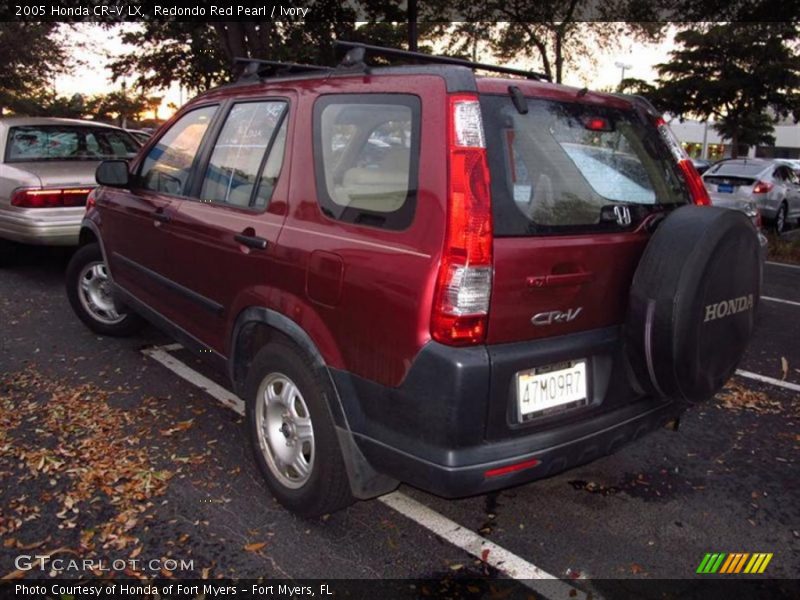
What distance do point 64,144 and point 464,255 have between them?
6363mm

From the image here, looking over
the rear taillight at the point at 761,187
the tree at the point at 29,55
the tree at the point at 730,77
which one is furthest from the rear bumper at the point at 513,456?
the tree at the point at 730,77

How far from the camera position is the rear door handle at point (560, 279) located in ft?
7.32

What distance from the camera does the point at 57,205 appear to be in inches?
249

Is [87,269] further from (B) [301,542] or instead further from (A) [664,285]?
(A) [664,285]

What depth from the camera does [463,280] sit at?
6.97ft

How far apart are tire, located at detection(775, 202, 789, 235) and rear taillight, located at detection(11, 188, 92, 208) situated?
13388 mm

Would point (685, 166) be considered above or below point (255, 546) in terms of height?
above

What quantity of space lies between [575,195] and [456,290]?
0.67 m

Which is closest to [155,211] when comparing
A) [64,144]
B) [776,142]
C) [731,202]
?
[64,144]

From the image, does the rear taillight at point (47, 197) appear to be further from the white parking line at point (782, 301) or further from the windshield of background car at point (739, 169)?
the windshield of background car at point (739, 169)

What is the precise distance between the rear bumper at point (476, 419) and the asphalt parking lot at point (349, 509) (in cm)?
48

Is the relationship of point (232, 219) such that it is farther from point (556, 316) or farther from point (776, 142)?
point (776, 142)

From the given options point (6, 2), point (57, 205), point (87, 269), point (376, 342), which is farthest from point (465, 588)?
point (6, 2)

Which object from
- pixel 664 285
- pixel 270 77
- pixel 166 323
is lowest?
pixel 166 323
